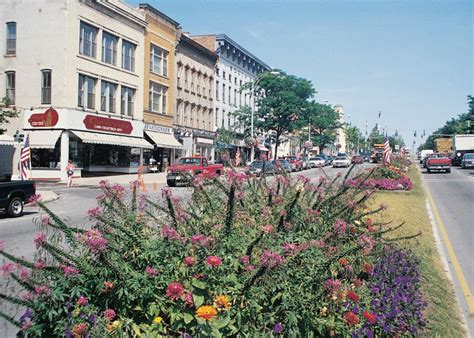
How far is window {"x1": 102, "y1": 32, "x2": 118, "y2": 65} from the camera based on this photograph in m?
37.4

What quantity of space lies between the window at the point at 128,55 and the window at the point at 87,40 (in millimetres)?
3929

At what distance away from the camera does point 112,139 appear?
123ft

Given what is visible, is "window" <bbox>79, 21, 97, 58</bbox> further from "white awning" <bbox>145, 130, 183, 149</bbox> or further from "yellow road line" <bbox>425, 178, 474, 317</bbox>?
"yellow road line" <bbox>425, 178, 474, 317</bbox>

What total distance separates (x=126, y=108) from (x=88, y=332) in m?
38.5

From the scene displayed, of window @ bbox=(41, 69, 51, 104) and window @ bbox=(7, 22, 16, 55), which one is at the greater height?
window @ bbox=(7, 22, 16, 55)

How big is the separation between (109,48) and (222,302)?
124ft

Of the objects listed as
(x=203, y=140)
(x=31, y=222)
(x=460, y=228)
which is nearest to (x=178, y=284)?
(x=460, y=228)

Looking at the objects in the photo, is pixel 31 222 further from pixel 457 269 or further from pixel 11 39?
pixel 11 39

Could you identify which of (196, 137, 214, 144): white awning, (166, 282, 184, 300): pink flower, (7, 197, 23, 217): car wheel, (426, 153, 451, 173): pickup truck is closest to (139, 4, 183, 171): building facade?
(196, 137, 214, 144): white awning

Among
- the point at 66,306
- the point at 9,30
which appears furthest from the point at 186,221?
the point at 9,30

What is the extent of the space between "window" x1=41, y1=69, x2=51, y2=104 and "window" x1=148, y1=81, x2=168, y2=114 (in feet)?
38.1

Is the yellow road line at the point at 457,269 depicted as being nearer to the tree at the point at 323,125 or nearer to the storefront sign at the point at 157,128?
the storefront sign at the point at 157,128

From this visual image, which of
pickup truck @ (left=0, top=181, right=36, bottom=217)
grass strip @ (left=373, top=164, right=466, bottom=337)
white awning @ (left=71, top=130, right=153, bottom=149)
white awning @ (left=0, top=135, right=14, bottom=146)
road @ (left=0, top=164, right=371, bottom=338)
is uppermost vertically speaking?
white awning @ (left=71, top=130, right=153, bottom=149)

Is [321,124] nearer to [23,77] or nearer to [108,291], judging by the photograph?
[23,77]
